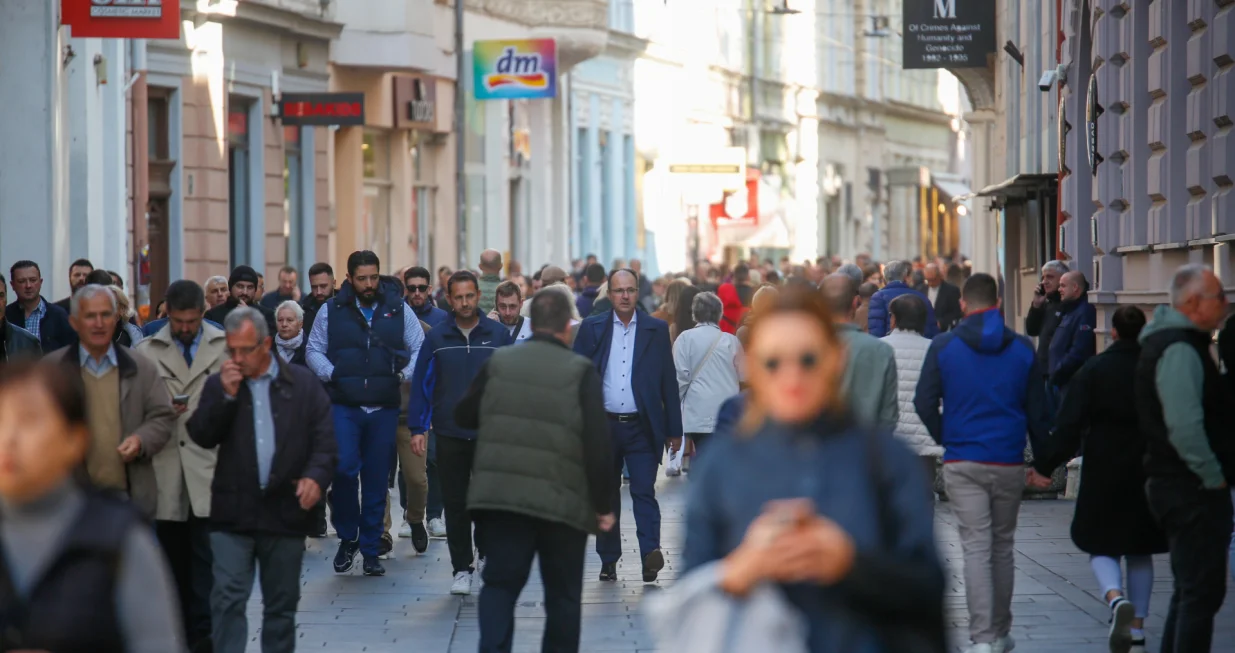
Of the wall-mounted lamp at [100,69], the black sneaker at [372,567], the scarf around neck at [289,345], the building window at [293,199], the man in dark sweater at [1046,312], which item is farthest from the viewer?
the building window at [293,199]

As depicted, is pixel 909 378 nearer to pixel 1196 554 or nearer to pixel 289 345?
pixel 1196 554

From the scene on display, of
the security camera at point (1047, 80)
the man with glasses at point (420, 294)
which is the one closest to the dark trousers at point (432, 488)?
the man with glasses at point (420, 294)

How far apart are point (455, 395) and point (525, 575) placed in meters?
3.75

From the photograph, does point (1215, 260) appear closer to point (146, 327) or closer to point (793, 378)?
point (146, 327)

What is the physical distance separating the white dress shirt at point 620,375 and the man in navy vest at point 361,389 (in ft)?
4.90

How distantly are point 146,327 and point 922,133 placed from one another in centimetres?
6479

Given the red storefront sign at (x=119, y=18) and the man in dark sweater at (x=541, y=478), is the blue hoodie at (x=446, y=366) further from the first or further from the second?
the red storefront sign at (x=119, y=18)

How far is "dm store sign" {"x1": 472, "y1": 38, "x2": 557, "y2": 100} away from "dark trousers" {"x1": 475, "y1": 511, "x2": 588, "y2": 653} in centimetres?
2718

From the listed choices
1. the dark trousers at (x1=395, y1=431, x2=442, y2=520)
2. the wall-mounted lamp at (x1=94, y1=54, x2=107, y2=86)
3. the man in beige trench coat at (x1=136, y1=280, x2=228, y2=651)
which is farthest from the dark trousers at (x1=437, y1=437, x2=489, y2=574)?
the wall-mounted lamp at (x1=94, y1=54, x2=107, y2=86)

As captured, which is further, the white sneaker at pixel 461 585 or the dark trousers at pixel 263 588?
the white sneaker at pixel 461 585

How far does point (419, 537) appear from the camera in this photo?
14031 millimetres

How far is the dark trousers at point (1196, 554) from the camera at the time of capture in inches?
336

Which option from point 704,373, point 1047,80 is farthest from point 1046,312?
point 1047,80

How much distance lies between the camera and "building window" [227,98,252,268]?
27.9 metres
